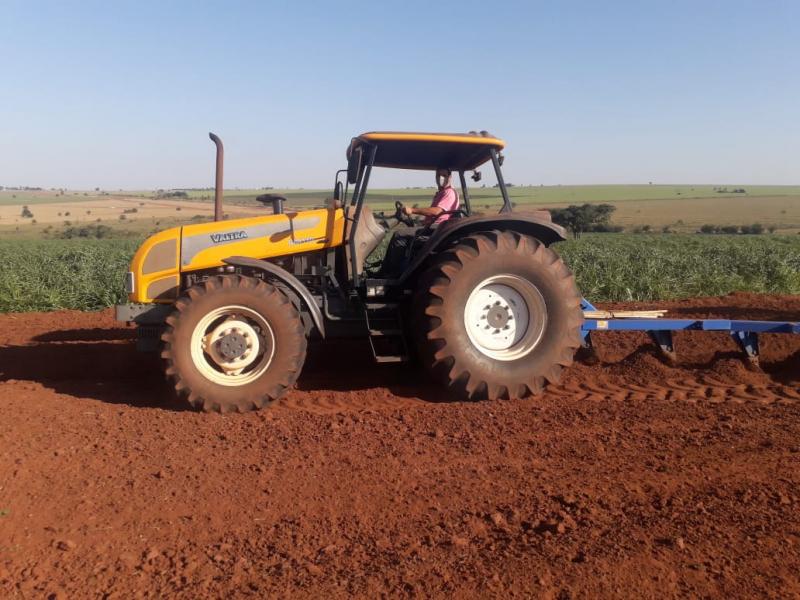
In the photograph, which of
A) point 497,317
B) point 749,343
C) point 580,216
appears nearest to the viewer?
point 497,317

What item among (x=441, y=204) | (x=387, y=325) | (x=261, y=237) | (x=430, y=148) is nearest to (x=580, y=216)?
(x=441, y=204)

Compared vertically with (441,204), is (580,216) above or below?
above

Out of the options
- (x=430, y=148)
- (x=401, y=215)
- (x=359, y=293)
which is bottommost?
(x=359, y=293)

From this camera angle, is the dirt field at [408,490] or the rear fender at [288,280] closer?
the dirt field at [408,490]

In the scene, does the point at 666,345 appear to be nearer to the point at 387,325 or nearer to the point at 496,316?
the point at 496,316

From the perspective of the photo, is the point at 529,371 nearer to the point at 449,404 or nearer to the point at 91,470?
the point at 449,404

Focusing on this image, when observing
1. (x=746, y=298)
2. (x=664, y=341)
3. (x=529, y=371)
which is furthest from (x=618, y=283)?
(x=529, y=371)

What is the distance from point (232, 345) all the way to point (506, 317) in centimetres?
221

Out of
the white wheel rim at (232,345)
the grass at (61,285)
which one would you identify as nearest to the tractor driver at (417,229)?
the white wheel rim at (232,345)

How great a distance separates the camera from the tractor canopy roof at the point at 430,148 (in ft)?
18.5

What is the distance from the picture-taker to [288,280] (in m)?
5.66

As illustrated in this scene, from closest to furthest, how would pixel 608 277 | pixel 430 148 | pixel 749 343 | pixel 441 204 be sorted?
pixel 430 148, pixel 441 204, pixel 749 343, pixel 608 277

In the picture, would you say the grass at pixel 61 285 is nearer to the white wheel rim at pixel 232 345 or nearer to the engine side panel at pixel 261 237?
the engine side panel at pixel 261 237

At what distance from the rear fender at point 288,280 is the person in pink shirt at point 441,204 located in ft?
3.95
